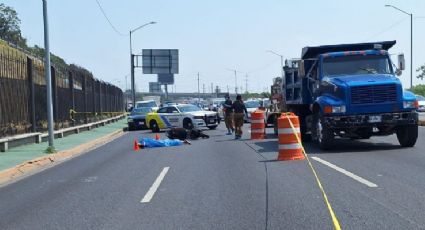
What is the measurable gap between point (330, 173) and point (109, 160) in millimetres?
7311

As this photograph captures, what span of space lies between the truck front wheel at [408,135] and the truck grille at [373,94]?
0.96 metres

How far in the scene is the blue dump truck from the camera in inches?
647

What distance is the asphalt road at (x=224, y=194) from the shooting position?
8023 millimetres

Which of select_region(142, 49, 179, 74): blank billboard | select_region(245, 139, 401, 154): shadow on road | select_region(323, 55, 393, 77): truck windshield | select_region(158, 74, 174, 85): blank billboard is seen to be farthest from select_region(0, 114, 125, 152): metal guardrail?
select_region(158, 74, 174, 85): blank billboard

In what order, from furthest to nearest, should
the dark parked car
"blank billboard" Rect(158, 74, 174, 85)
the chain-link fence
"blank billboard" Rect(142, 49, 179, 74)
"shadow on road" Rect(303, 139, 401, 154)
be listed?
"blank billboard" Rect(158, 74, 174, 85) → "blank billboard" Rect(142, 49, 179, 74) → the dark parked car → the chain-link fence → "shadow on road" Rect(303, 139, 401, 154)

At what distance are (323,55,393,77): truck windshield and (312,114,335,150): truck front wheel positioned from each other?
1.42 m

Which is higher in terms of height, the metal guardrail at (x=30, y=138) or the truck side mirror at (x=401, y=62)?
the truck side mirror at (x=401, y=62)

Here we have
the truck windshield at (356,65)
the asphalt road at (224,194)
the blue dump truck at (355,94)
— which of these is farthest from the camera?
the truck windshield at (356,65)

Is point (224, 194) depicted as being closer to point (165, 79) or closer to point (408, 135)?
point (408, 135)

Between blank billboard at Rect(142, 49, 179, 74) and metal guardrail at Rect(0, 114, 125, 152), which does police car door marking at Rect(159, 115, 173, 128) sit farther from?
blank billboard at Rect(142, 49, 179, 74)

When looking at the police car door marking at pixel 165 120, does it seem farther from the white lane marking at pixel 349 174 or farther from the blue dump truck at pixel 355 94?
the white lane marking at pixel 349 174

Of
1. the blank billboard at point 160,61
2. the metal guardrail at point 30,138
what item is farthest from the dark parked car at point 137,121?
the blank billboard at point 160,61

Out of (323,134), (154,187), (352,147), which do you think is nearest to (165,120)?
(352,147)

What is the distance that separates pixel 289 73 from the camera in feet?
72.1
